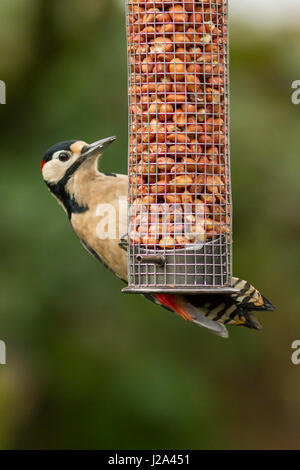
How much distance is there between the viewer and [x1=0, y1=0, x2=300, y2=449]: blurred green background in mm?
9031

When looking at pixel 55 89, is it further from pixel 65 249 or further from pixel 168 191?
pixel 168 191

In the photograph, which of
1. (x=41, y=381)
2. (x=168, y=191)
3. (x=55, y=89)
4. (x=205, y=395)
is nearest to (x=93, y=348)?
(x=41, y=381)

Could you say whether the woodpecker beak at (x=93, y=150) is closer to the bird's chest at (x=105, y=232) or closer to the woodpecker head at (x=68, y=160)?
the woodpecker head at (x=68, y=160)

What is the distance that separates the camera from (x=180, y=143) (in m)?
5.54

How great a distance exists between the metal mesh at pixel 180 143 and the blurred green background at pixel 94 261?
318 centimetres

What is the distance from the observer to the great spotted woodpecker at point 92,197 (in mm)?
5887

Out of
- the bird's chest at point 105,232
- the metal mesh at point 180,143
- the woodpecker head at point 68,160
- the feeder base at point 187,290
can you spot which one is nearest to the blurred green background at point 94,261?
the bird's chest at point 105,232

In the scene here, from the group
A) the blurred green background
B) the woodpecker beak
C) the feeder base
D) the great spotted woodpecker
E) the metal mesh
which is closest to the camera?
the feeder base

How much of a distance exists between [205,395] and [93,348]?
1221 millimetres

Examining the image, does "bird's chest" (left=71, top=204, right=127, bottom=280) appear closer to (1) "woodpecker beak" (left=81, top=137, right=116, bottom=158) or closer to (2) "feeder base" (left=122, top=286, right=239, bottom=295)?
(1) "woodpecker beak" (left=81, top=137, right=116, bottom=158)

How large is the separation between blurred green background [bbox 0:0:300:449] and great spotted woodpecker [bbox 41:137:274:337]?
2.28 meters

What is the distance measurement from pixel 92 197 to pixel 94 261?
264 centimetres

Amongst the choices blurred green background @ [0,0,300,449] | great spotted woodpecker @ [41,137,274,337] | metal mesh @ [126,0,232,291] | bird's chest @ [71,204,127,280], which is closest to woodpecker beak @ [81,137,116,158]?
great spotted woodpecker @ [41,137,274,337]

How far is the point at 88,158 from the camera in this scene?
624 centimetres
